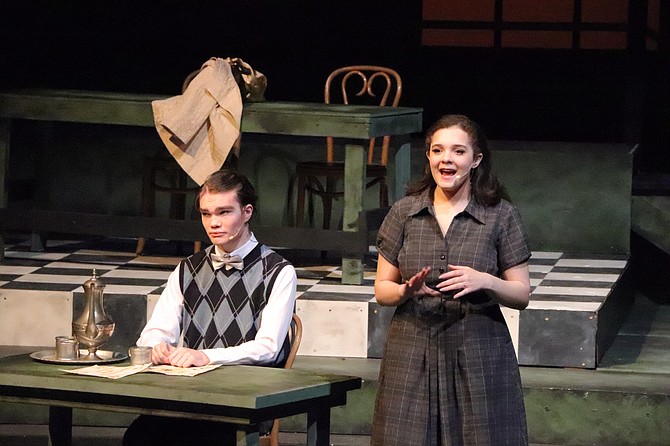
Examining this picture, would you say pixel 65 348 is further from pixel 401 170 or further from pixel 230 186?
pixel 401 170

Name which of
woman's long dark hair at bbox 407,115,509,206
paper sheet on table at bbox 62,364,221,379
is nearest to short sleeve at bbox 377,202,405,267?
woman's long dark hair at bbox 407,115,509,206

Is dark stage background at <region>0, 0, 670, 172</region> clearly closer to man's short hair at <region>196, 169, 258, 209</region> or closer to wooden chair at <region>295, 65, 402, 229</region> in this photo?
wooden chair at <region>295, 65, 402, 229</region>

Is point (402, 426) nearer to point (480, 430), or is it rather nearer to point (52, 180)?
point (480, 430)

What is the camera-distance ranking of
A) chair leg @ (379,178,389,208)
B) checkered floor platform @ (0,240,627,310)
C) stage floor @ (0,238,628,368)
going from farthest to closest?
chair leg @ (379,178,389,208), checkered floor platform @ (0,240,627,310), stage floor @ (0,238,628,368)

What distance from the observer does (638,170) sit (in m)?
9.75

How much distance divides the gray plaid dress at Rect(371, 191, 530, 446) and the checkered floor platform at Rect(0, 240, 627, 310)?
6.77ft

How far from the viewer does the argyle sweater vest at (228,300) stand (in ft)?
14.5

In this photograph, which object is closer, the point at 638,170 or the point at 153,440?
the point at 153,440

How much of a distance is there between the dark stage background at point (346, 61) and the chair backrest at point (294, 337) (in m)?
5.90

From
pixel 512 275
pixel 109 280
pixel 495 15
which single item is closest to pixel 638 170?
pixel 495 15

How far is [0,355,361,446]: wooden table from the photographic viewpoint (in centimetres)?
385

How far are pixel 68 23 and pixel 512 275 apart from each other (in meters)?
6.96

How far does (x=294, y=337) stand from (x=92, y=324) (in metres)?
0.67

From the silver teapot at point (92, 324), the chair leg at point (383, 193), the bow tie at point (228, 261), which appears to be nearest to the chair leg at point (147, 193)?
the chair leg at point (383, 193)
